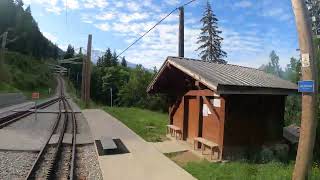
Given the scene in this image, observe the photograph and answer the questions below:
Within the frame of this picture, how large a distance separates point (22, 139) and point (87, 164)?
5559 mm

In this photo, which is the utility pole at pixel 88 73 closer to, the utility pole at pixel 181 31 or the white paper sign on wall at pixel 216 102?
the utility pole at pixel 181 31

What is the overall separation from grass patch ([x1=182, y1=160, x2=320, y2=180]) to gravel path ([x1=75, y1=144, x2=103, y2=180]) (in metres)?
2.58

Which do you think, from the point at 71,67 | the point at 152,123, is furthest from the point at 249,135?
the point at 71,67

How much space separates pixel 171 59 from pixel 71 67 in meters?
114

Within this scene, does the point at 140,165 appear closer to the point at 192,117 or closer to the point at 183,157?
the point at 183,157

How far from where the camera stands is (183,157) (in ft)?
40.2

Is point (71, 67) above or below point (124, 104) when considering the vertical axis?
above

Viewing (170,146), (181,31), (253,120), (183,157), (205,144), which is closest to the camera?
(205,144)

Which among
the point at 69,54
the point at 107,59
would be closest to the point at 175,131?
the point at 107,59

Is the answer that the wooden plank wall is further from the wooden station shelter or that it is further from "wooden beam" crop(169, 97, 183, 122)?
"wooden beam" crop(169, 97, 183, 122)

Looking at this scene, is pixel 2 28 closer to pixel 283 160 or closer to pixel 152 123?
pixel 152 123

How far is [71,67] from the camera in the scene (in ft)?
408

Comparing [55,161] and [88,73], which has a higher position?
[88,73]

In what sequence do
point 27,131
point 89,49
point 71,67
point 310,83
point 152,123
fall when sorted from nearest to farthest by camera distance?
point 310,83 → point 27,131 → point 152,123 → point 89,49 → point 71,67
